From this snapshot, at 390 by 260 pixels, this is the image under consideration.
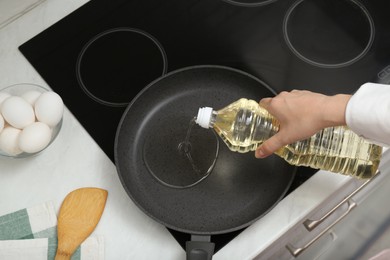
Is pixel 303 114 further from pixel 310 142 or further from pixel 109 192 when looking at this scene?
pixel 109 192

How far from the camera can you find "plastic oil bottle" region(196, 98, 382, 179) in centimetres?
73

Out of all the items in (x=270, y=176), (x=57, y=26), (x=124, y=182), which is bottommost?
(x=270, y=176)

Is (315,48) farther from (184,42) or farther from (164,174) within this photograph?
(164,174)

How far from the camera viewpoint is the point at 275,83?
0.85 meters

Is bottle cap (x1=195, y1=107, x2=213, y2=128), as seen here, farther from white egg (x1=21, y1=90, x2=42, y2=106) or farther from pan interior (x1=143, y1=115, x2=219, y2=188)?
white egg (x1=21, y1=90, x2=42, y2=106)

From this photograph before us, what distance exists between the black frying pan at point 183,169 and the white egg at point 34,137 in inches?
5.1

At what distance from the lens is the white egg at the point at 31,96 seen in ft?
2.53

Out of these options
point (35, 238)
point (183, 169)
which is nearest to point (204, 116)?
point (183, 169)

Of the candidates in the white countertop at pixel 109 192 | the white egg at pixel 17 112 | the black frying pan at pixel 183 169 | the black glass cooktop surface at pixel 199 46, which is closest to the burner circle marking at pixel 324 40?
the black glass cooktop surface at pixel 199 46

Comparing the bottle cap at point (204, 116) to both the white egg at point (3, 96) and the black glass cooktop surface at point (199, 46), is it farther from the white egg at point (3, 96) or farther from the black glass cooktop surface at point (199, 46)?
the white egg at point (3, 96)

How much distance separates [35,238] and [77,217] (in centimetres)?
8

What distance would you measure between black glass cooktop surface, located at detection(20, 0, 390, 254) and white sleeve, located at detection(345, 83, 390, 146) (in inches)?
10.6

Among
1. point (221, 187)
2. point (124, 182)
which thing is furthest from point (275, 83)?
point (124, 182)

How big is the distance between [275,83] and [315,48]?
12 centimetres
